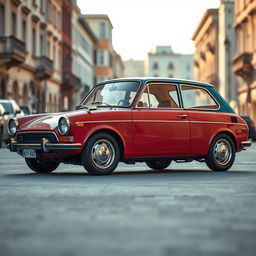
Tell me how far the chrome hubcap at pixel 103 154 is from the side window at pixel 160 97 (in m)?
1.04

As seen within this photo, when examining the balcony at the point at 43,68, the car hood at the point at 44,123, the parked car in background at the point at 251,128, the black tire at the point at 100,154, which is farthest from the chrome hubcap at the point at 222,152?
the balcony at the point at 43,68

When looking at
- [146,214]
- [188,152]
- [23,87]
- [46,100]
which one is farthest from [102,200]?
[46,100]

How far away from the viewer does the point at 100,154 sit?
37.2ft

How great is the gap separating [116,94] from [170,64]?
152 meters

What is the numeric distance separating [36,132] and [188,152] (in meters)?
2.66

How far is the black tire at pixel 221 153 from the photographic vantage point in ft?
41.8

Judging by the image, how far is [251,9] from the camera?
52.4 metres

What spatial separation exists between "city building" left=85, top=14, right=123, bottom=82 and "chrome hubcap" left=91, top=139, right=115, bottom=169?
85582 mm

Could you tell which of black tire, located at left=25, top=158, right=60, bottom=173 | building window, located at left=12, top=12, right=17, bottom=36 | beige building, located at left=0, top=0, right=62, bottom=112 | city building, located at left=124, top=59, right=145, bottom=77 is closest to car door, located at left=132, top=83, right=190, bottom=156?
black tire, located at left=25, top=158, right=60, bottom=173

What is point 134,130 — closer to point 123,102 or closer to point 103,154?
point 123,102

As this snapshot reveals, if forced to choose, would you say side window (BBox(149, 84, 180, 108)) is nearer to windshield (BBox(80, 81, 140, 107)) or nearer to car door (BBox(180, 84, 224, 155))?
car door (BBox(180, 84, 224, 155))

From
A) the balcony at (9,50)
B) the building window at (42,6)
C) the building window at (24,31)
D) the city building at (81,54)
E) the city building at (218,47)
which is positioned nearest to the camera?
the balcony at (9,50)

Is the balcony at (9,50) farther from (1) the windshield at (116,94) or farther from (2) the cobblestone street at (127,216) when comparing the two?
(2) the cobblestone street at (127,216)

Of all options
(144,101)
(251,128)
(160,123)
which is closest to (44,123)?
(144,101)
